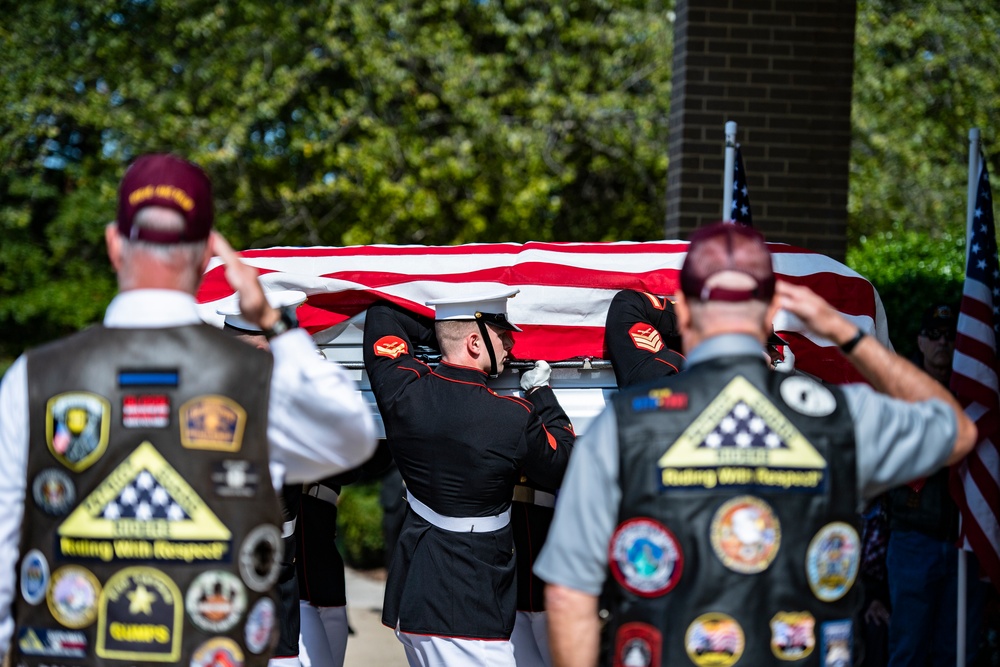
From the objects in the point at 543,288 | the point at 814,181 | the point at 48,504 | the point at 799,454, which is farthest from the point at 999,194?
the point at 48,504

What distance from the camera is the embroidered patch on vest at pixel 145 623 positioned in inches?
89.6

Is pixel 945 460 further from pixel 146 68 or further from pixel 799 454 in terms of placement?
pixel 146 68

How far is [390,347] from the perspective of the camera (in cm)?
416

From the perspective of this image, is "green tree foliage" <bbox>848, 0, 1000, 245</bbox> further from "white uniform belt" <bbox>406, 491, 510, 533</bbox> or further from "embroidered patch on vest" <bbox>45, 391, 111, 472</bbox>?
"embroidered patch on vest" <bbox>45, 391, 111, 472</bbox>

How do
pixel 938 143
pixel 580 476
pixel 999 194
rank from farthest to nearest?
pixel 938 143 < pixel 999 194 < pixel 580 476

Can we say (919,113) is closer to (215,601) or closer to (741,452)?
(741,452)

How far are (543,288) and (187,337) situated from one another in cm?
225

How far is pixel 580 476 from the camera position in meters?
Answer: 2.30

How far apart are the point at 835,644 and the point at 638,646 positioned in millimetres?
408

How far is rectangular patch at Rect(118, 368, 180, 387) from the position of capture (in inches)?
90.7

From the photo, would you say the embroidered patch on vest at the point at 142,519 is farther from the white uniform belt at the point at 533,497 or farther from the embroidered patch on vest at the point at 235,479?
the white uniform belt at the point at 533,497

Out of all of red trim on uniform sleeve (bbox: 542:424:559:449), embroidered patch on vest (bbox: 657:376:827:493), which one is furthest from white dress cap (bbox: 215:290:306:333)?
embroidered patch on vest (bbox: 657:376:827:493)

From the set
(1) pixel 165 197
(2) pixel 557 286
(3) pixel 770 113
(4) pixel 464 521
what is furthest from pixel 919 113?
(1) pixel 165 197

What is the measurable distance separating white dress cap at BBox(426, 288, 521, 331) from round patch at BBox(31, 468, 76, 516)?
195 cm
